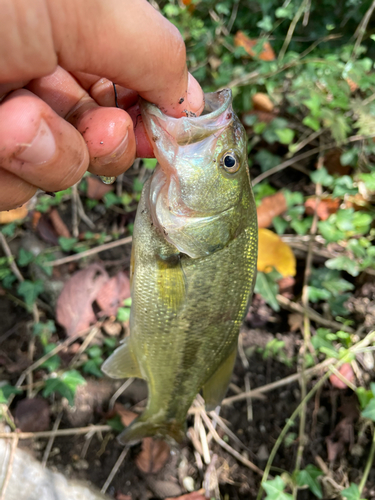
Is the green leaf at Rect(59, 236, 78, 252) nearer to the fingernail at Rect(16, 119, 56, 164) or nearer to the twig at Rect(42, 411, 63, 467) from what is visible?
the twig at Rect(42, 411, 63, 467)

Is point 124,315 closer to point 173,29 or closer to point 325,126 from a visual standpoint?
point 173,29

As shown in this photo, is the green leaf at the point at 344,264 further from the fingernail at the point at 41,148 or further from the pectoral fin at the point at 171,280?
the fingernail at the point at 41,148

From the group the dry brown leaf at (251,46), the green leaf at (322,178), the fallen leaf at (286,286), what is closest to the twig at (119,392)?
the fallen leaf at (286,286)

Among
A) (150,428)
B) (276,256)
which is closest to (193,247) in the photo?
(150,428)

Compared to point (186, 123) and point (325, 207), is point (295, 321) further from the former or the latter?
point (186, 123)

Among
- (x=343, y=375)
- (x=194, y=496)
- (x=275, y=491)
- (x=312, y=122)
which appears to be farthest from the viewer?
(x=312, y=122)

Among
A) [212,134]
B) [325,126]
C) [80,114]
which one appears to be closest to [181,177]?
[212,134]
